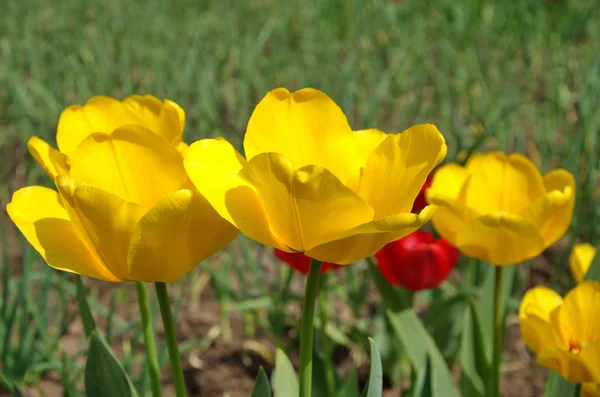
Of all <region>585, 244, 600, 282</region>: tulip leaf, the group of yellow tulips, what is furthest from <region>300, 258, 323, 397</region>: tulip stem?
<region>585, 244, 600, 282</region>: tulip leaf

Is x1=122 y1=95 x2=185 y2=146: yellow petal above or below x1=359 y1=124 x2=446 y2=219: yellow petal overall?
above

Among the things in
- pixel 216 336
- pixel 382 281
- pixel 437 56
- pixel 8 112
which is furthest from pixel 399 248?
pixel 437 56

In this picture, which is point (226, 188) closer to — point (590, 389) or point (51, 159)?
point (51, 159)

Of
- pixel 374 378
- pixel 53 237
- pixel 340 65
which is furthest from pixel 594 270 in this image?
pixel 340 65

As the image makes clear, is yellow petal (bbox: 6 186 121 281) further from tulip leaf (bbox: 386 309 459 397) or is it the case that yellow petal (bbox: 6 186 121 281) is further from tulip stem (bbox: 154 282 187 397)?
tulip leaf (bbox: 386 309 459 397)

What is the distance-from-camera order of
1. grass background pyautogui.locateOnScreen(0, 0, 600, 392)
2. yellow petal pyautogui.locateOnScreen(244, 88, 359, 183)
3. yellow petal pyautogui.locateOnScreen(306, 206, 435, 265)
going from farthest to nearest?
1. grass background pyautogui.locateOnScreen(0, 0, 600, 392)
2. yellow petal pyautogui.locateOnScreen(244, 88, 359, 183)
3. yellow petal pyautogui.locateOnScreen(306, 206, 435, 265)

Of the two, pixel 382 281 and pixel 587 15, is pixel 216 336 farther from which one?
pixel 587 15
